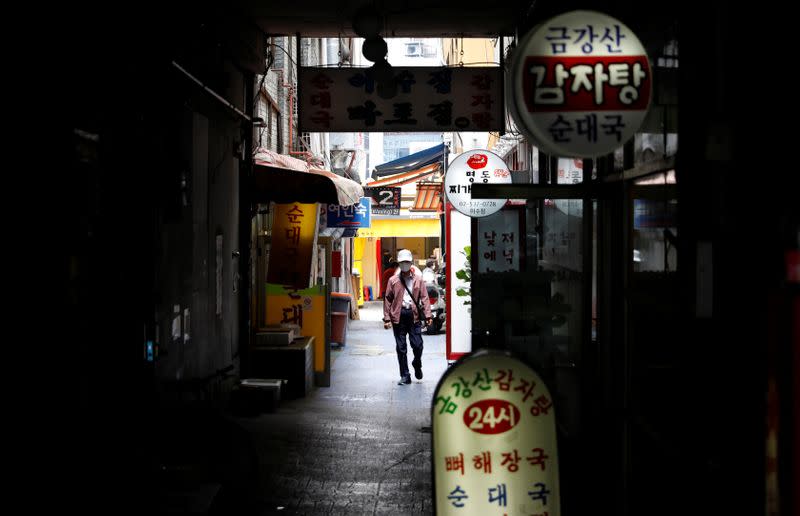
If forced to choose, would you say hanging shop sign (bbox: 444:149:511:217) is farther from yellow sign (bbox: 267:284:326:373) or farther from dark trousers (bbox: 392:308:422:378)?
yellow sign (bbox: 267:284:326:373)

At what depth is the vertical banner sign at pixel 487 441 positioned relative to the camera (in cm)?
487

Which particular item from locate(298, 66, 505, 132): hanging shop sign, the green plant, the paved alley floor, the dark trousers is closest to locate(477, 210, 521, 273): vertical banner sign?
the green plant

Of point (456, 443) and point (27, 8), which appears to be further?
point (27, 8)

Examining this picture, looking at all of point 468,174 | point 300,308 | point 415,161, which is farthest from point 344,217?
point 415,161

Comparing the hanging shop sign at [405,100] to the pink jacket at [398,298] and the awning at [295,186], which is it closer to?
the awning at [295,186]

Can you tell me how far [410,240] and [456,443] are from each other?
161 ft

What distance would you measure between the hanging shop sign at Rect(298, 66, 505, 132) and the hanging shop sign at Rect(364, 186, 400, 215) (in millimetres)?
20013

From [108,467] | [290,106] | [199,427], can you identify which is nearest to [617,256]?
[199,427]

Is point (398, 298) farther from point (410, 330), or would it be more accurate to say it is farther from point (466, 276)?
point (466, 276)

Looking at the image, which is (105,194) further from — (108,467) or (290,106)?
(290,106)

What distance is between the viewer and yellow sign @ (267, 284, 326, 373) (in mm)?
15461

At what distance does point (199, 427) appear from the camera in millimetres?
7773

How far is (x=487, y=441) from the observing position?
4879 millimetres

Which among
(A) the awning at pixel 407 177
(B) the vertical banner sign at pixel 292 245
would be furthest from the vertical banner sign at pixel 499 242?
(A) the awning at pixel 407 177
